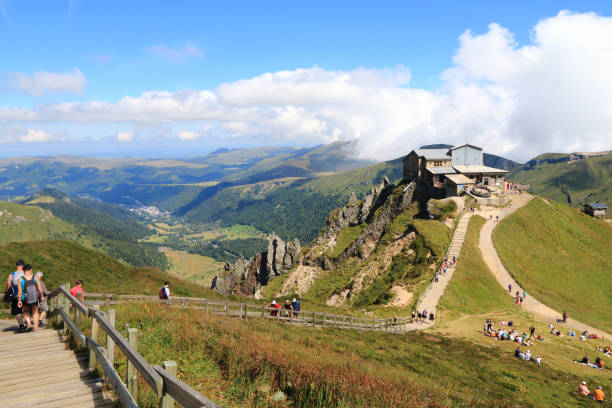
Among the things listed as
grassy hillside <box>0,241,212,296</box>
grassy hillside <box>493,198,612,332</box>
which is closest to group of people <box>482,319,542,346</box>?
grassy hillside <box>493,198,612,332</box>

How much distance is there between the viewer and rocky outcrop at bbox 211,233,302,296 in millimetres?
99144

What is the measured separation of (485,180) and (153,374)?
85.2 m

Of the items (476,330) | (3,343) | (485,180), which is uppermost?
(485,180)

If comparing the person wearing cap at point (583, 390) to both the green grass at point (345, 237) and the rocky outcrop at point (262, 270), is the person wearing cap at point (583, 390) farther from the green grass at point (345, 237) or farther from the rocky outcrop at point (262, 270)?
the rocky outcrop at point (262, 270)

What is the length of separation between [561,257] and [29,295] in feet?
249

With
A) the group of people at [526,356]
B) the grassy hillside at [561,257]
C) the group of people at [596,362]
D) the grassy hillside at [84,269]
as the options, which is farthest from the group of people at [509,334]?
the grassy hillside at [84,269]

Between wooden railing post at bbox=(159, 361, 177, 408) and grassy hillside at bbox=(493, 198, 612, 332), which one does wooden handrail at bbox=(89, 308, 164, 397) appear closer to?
wooden railing post at bbox=(159, 361, 177, 408)

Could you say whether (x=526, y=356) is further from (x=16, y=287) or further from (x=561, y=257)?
(x=561, y=257)

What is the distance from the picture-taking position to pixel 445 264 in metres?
52.9

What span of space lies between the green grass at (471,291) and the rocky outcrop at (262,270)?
49.8 meters

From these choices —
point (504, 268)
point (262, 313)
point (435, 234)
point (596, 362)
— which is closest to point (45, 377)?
point (262, 313)

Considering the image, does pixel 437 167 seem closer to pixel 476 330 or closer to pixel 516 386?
pixel 476 330

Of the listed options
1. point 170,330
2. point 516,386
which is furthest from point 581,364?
point 170,330

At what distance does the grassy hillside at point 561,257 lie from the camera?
170 ft
